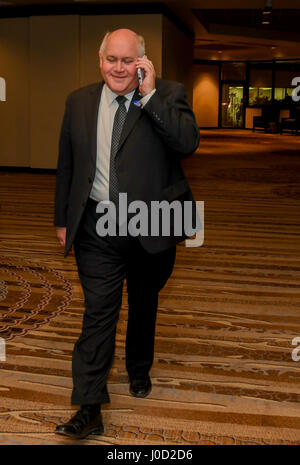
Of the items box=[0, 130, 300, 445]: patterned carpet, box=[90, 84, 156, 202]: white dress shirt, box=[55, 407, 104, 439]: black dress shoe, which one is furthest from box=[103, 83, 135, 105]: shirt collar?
box=[0, 130, 300, 445]: patterned carpet

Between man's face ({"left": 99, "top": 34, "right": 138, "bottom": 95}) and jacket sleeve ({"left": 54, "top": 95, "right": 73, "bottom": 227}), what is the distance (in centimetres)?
28

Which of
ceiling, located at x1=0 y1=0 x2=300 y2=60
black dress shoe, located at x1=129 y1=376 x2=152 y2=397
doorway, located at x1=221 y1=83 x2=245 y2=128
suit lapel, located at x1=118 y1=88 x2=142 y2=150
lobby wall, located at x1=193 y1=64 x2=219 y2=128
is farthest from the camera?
doorway, located at x1=221 y1=83 x2=245 y2=128

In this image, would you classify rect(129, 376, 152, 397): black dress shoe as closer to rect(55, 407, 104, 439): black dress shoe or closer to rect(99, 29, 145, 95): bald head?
rect(55, 407, 104, 439): black dress shoe

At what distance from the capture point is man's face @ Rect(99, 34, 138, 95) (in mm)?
2488

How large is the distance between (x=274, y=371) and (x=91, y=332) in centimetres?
126

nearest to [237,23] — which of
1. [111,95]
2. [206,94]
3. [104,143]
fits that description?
[206,94]

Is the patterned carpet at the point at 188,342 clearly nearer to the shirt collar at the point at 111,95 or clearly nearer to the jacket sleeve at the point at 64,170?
the jacket sleeve at the point at 64,170

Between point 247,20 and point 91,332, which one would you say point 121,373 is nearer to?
point 91,332

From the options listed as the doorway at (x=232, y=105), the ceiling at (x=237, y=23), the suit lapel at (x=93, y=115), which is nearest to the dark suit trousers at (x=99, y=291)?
the suit lapel at (x=93, y=115)

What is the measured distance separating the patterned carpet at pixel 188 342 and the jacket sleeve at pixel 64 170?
0.93m

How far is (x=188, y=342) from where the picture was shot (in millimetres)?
3846

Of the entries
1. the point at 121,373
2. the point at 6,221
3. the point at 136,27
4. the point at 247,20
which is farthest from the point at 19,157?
the point at 121,373

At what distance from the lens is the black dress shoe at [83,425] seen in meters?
2.55

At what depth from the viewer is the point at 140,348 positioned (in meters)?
3.02
